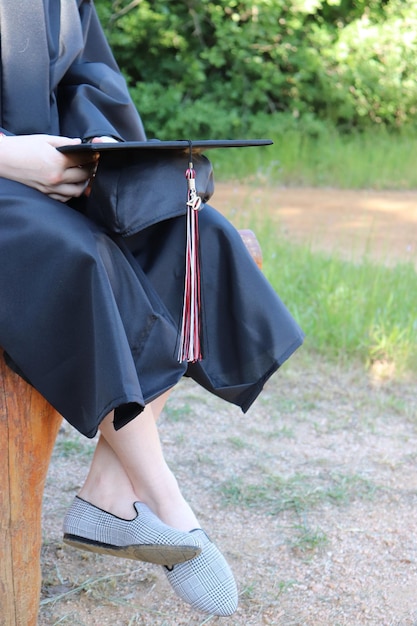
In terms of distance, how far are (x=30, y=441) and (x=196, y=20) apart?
271 inches

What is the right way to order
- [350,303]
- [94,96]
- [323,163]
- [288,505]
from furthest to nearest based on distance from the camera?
[323,163] → [350,303] → [288,505] → [94,96]

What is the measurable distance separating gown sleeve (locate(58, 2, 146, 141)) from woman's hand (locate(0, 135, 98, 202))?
235 millimetres

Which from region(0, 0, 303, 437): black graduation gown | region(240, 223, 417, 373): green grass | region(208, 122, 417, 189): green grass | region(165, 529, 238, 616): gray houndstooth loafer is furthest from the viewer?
region(208, 122, 417, 189): green grass

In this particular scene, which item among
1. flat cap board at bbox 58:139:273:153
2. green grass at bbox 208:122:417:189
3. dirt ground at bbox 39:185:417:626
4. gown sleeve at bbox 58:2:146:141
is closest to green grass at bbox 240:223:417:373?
dirt ground at bbox 39:185:417:626

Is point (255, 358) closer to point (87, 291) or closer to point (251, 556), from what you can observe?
point (87, 291)

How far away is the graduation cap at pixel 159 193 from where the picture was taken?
1.45 meters

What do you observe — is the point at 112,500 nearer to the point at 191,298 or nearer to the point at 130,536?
the point at 130,536

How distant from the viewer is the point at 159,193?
4.84ft

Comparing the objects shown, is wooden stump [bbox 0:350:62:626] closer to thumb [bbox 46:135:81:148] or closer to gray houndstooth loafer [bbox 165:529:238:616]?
gray houndstooth loafer [bbox 165:529:238:616]

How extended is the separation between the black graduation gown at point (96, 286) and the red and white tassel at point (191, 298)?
0.07 feet

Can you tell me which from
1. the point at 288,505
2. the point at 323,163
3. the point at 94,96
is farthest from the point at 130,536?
the point at 323,163

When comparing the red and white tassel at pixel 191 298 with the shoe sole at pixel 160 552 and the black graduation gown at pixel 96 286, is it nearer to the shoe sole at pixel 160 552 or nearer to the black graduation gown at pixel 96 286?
the black graduation gown at pixel 96 286

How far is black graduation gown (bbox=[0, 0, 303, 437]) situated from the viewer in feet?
4.42

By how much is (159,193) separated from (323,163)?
229 inches
